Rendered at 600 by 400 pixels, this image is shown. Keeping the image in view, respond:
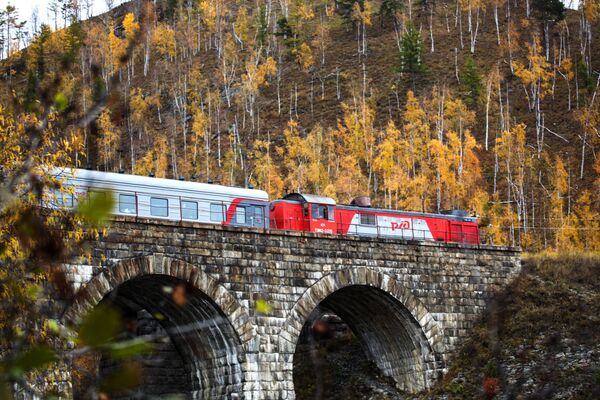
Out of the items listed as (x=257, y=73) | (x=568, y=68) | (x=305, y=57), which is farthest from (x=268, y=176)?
(x=568, y=68)

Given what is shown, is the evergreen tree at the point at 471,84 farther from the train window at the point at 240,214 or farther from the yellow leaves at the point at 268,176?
the train window at the point at 240,214

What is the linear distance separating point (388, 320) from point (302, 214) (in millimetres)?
5089

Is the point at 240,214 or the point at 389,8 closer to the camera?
the point at 240,214

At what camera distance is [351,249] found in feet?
99.3

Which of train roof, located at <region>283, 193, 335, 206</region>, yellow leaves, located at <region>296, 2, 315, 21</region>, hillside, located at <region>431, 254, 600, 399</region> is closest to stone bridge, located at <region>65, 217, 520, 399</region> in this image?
hillside, located at <region>431, 254, 600, 399</region>

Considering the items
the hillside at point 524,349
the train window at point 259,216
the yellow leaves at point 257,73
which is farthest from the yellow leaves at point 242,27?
the train window at point 259,216

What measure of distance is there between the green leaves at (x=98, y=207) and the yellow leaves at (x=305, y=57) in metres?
90.3

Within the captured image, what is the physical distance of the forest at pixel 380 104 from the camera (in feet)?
209

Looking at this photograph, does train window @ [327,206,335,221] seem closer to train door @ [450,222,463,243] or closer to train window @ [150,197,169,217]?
train door @ [450,222,463,243]

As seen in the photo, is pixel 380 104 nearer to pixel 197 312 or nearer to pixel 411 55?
pixel 411 55

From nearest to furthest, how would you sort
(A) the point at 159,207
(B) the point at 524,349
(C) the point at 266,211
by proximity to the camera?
(A) the point at 159,207 → (B) the point at 524,349 → (C) the point at 266,211

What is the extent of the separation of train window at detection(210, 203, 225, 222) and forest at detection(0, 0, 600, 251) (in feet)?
60.8

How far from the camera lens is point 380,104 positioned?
8275 cm

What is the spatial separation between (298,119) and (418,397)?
52.5 meters
